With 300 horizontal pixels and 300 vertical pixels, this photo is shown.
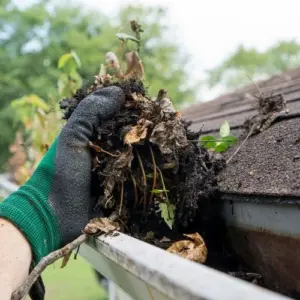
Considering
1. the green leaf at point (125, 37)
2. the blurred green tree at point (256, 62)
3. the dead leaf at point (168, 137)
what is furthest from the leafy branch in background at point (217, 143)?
the blurred green tree at point (256, 62)

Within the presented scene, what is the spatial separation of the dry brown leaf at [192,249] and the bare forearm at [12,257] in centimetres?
33

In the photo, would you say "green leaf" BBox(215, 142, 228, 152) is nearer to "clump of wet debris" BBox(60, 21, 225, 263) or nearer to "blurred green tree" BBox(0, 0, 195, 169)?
"clump of wet debris" BBox(60, 21, 225, 263)

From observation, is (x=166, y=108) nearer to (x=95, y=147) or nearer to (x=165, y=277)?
(x=95, y=147)

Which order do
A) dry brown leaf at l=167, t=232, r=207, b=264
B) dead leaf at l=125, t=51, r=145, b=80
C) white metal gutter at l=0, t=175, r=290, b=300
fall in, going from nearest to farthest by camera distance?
white metal gutter at l=0, t=175, r=290, b=300 < dry brown leaf at l=167, t=232, r=207, b=264 < dead leaf at l=125, t=51, r=145, b=80

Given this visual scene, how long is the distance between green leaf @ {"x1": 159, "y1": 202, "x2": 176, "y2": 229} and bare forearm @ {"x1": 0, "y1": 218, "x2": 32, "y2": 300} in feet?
1.07

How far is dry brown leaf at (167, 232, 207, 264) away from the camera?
3.24ft

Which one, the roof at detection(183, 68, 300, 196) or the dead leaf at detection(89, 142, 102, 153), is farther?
the dead leaf at detection(89, 142, 102, 153)

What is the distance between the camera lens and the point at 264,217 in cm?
89

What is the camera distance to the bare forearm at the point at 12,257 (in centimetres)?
95

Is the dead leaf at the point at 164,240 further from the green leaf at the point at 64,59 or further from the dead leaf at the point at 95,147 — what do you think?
the green leaf at the point at 64,59

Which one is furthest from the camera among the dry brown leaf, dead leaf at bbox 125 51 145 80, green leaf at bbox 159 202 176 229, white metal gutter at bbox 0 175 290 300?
dead leaf at bbox 125 51 145 80

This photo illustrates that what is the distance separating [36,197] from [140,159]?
0.27 meters

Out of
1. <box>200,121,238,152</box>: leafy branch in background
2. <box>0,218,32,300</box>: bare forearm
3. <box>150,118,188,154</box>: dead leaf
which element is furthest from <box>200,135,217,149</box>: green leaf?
<box>0,218,32,300</box>: bare forearm

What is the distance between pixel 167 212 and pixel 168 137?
0.18 metres
